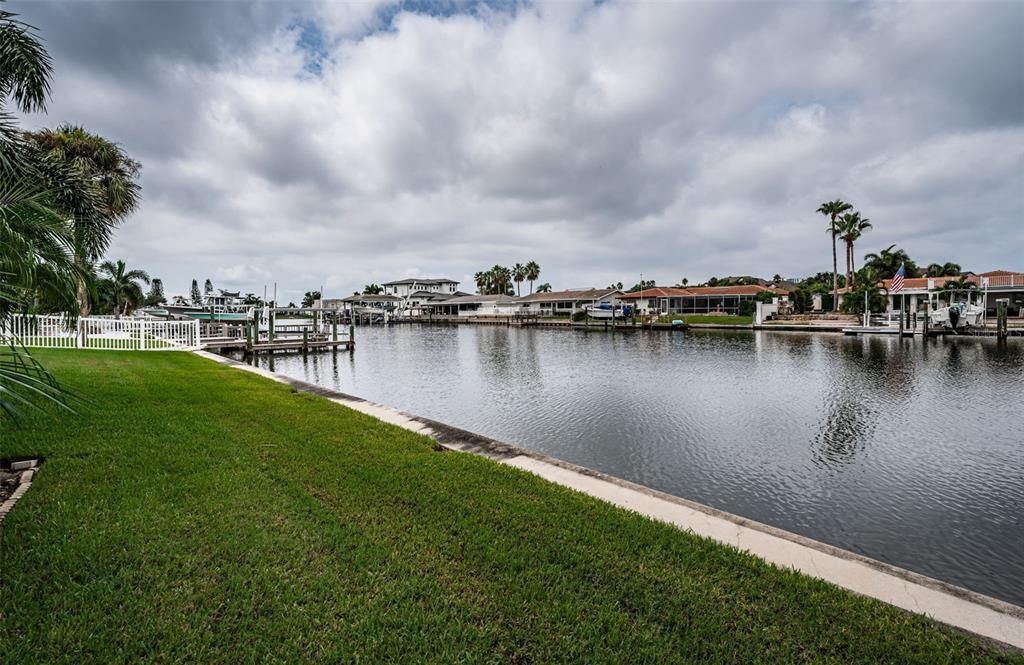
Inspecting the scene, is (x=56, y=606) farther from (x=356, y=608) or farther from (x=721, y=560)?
(x=721, y=560)

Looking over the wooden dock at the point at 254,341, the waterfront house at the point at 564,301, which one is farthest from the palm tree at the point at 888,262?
the wooden dock at the point at 254,341

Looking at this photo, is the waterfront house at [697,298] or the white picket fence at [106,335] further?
the waterfront house at [697,298]

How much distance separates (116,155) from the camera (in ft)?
80.8

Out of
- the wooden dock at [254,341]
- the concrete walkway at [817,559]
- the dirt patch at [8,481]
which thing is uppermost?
the wooden dock at [254,341]

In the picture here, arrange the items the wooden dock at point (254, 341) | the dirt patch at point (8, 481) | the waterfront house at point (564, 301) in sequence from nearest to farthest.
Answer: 1. the dirt patch at point (8, 481)
2. the wooden dock at point (254, 341)
3. the waterfront house at point (564, 301)

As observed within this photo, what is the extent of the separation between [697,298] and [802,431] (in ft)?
205

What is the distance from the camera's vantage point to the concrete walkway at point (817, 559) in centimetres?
369

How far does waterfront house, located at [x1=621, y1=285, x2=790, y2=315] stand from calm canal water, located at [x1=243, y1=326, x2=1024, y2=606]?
39.3 metres

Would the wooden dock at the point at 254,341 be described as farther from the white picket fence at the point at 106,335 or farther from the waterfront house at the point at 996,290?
the waterfront house at the point at 996,290

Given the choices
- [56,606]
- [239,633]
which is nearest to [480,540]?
[239,633]

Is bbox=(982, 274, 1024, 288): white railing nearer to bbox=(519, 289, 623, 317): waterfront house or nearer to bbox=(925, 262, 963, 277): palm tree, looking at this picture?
bbox=(925, 262, 963, 277): palm tree

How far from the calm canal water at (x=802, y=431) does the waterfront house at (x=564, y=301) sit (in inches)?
2029

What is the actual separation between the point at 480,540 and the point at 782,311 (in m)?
68.9

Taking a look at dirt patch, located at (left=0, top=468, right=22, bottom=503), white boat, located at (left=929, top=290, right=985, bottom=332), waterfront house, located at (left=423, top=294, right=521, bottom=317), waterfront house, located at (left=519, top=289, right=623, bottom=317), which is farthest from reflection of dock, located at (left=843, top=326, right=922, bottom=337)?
dirt patch, located at (left=0, top=468, right=22, bottom=503)
